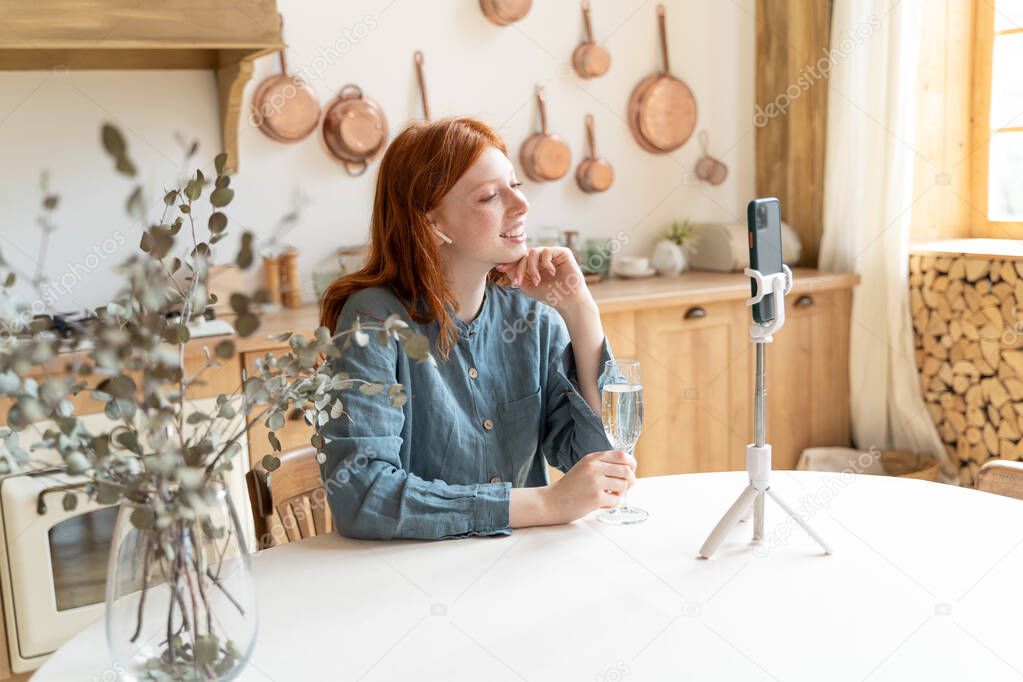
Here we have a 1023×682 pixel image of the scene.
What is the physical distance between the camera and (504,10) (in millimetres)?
3271

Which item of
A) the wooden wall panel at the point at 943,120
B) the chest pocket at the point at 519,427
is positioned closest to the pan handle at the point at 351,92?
the chest pocket at the point at 519,427

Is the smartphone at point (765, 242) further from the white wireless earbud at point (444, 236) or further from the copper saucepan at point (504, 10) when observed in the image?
the copper saucepan at point (504, 10)

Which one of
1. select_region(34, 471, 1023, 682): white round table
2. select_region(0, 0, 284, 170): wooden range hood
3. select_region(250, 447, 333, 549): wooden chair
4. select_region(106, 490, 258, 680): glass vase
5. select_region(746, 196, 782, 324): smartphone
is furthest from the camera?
select_region(0, 0, 284, 170): wooden range hood

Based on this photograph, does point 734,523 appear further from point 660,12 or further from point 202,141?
point 660,12

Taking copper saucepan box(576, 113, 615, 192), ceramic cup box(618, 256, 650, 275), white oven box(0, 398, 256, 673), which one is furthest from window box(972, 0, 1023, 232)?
white oven box(0, 398, 256, 673)

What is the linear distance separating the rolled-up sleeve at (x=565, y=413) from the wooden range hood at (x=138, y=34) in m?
1.23

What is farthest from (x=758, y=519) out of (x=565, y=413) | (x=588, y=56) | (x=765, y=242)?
(x=588, y=56)

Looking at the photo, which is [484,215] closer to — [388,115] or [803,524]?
[803,524]

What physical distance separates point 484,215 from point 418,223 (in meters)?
0.11

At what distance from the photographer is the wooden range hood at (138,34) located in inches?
91.6

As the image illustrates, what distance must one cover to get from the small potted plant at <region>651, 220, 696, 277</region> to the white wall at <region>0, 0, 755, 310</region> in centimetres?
11

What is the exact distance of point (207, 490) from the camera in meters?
0.85

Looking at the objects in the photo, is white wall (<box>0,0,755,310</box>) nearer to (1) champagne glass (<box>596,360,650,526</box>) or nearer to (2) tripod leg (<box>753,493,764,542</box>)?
(1) champagne glass (<box>596,360,650,526</box>)

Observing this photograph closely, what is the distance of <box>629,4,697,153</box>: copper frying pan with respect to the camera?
11.7ft
